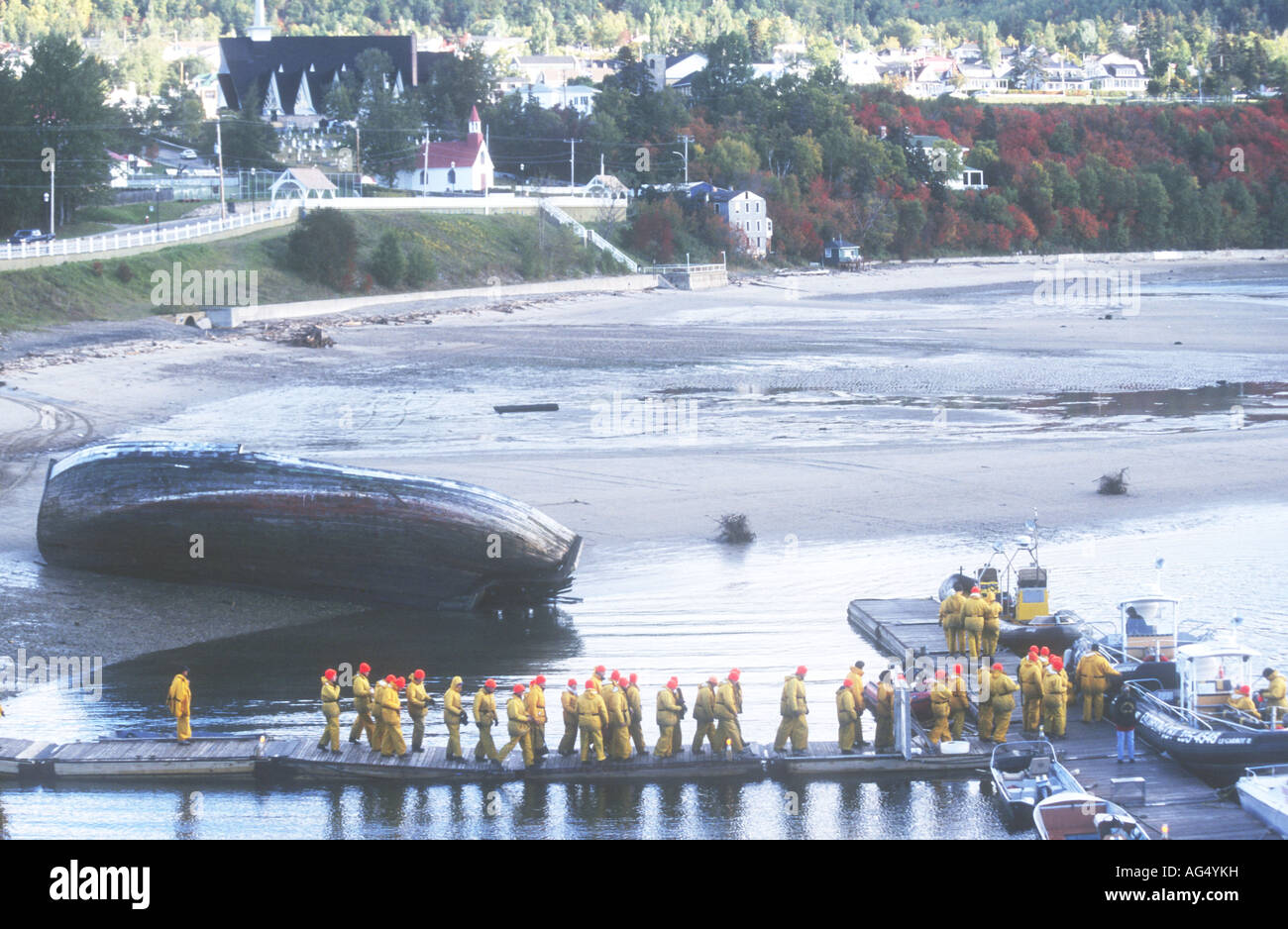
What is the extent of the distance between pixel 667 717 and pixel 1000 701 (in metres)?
4.16

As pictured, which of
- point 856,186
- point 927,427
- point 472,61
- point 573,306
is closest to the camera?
point 927,427

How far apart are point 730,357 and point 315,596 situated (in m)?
33.9

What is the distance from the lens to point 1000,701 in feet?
60.0

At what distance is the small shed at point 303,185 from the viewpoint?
82.9 m

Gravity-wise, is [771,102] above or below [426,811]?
above

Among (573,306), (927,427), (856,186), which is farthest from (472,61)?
(927,427)

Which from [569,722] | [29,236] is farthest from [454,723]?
[29,236]

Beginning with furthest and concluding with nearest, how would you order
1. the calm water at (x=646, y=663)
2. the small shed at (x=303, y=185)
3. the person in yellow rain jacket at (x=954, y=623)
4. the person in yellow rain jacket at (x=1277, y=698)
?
the small shed at (x=303, y=185), the person in yellow rain jacket at (x=954, y=623), the person in yellow rain jacket at (x=1277, y=698), the calm water at (x=646, y=663)

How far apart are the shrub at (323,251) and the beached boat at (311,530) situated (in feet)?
152

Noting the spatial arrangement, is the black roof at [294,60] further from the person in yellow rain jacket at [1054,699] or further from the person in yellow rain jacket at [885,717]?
the person in yellow rain jacket at [1054,699]

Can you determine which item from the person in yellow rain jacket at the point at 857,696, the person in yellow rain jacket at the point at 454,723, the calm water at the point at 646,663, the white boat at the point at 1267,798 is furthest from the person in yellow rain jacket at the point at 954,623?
the person in yellow rain jacket at the point at 454,723

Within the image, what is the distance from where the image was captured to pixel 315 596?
992 inches

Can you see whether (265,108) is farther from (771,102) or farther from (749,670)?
(749,670)

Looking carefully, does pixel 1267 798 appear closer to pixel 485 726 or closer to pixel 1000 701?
pixel 1000 701
